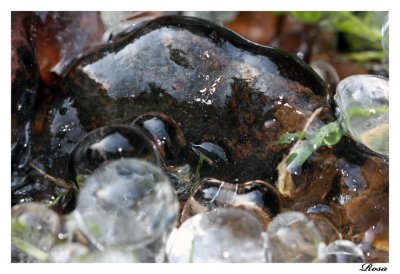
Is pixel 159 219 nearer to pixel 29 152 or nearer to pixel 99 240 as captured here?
pixel 99 240

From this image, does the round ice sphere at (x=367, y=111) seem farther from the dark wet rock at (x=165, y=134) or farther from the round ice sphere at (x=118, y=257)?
the round ice sphere at (x=118, y=257)

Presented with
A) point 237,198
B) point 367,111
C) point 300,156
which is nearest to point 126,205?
point 237,198

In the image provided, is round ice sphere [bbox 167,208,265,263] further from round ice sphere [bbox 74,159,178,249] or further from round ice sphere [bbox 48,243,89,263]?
round ice sphere [bbox 48,243,89,263]

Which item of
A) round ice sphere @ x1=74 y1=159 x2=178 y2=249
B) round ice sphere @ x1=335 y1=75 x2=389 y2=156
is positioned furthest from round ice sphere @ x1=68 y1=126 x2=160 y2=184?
round ice sphere @ x1=335 y1=75 x2=389 y2=156

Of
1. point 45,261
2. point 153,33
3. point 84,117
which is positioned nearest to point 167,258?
point 45,261
